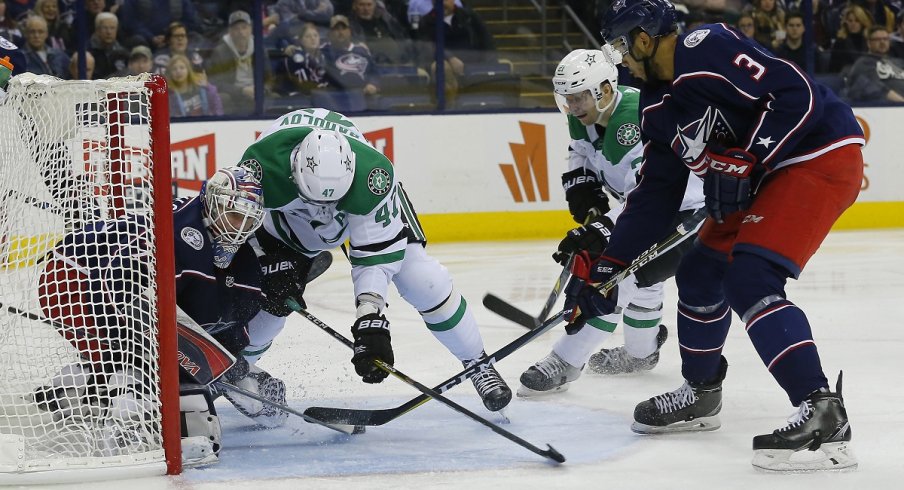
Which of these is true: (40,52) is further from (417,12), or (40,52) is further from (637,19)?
(637,19)

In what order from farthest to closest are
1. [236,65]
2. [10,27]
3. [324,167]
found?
[236,65] → [10,27] → [324,167]

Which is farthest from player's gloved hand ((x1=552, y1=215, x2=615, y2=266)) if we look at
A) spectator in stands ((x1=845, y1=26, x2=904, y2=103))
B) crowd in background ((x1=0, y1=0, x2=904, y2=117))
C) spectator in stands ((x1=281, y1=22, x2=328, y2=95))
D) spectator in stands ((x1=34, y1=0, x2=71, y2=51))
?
spectator in stands ((x1=845, y1=26, x2=904, y2=103))

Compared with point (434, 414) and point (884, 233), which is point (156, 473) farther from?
point (884, 233)

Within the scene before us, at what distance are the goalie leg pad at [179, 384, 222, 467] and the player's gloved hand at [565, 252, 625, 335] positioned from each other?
0.93 meters

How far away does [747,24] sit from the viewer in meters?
7.57

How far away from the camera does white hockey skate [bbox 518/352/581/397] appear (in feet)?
11.8

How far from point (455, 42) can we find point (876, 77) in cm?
255

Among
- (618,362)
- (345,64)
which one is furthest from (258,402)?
(345,64)

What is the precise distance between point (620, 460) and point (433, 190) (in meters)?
4.24

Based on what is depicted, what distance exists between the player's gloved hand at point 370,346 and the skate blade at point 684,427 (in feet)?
2.24

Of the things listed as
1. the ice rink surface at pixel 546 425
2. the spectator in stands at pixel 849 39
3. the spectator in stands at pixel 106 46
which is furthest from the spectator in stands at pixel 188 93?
the spectator in stands at pixel 849 39

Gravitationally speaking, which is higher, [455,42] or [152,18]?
[152,18]

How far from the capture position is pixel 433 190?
7004 millimetres

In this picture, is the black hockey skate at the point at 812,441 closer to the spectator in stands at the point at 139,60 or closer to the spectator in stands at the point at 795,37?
the spectator in stands at the point at 139,60
